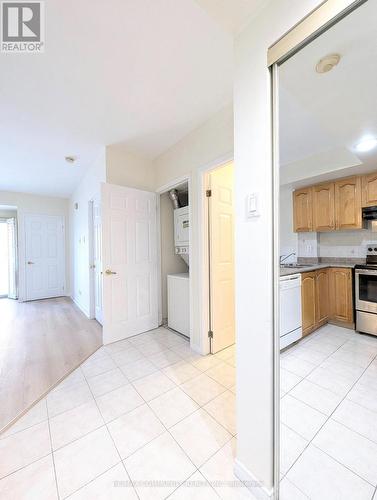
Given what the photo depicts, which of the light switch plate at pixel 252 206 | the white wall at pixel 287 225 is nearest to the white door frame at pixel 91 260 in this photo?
the light switch plate at pixel 252 206

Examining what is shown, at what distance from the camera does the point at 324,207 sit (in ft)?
3.71

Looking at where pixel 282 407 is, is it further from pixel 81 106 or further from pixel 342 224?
pixel 81 106

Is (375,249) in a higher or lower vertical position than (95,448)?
higher

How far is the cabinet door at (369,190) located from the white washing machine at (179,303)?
1945 mm

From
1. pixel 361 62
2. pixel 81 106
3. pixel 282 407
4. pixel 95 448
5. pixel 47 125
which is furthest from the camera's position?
pixel 47 125

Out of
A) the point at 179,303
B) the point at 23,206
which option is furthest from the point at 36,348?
the point at 23,206

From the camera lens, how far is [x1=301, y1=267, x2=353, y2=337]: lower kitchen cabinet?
43.1 inches

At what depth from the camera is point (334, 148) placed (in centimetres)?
97

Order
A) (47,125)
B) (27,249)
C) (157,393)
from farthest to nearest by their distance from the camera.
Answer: (27,249), (47,125), (157,393)

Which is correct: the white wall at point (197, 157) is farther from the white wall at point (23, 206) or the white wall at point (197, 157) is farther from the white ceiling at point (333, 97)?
the white wall at point (23, 206)

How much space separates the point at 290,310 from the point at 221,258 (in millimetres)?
1454

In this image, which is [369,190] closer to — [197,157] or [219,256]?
[219,256]

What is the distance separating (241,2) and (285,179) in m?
0.85

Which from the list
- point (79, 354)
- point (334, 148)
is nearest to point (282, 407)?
point (334, 148)
